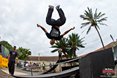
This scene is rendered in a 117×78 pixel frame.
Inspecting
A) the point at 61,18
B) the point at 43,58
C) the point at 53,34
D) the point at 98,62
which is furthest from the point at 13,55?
the point at 43,58

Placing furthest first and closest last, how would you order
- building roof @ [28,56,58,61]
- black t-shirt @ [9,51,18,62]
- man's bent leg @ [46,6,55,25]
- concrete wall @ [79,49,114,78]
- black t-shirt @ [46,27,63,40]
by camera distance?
building roof @ [28,56,58,61], black t-shirt @ [9,51,18,62], black t-shirt @ [46,27,63,40], man's bent leg @ [46,6,55,25], concrete wall @ [79,49,114,78]

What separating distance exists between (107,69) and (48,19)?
4.08 metres

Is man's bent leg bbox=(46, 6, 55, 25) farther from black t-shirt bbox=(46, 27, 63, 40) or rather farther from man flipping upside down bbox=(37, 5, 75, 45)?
black t-shirt bbox=(46, 27, 63, 40)

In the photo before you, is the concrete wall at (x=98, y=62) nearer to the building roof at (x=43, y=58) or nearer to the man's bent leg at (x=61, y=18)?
the man's bent leg at (x=61, y=18)

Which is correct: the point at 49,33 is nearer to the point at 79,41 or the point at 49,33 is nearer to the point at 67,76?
the point at 67,76

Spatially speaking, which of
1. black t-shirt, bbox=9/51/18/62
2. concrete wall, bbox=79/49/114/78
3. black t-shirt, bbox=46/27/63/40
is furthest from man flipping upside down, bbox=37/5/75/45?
concrete wall, bbox=79/49/114/78

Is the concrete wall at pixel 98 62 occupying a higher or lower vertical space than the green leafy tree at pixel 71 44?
lower

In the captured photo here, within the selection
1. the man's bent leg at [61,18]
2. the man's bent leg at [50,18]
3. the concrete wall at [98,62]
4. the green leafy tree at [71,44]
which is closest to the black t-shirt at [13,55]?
the man's bent leg at [50,18]

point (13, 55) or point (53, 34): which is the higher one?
point (53, 34)

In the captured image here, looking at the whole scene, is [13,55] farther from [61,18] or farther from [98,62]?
[98,62]

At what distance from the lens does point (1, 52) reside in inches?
988

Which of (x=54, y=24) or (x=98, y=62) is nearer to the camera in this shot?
(x=98, y=62)

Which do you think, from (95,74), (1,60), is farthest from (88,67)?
(1,60)

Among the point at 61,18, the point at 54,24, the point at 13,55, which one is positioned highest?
the point at 61,18
